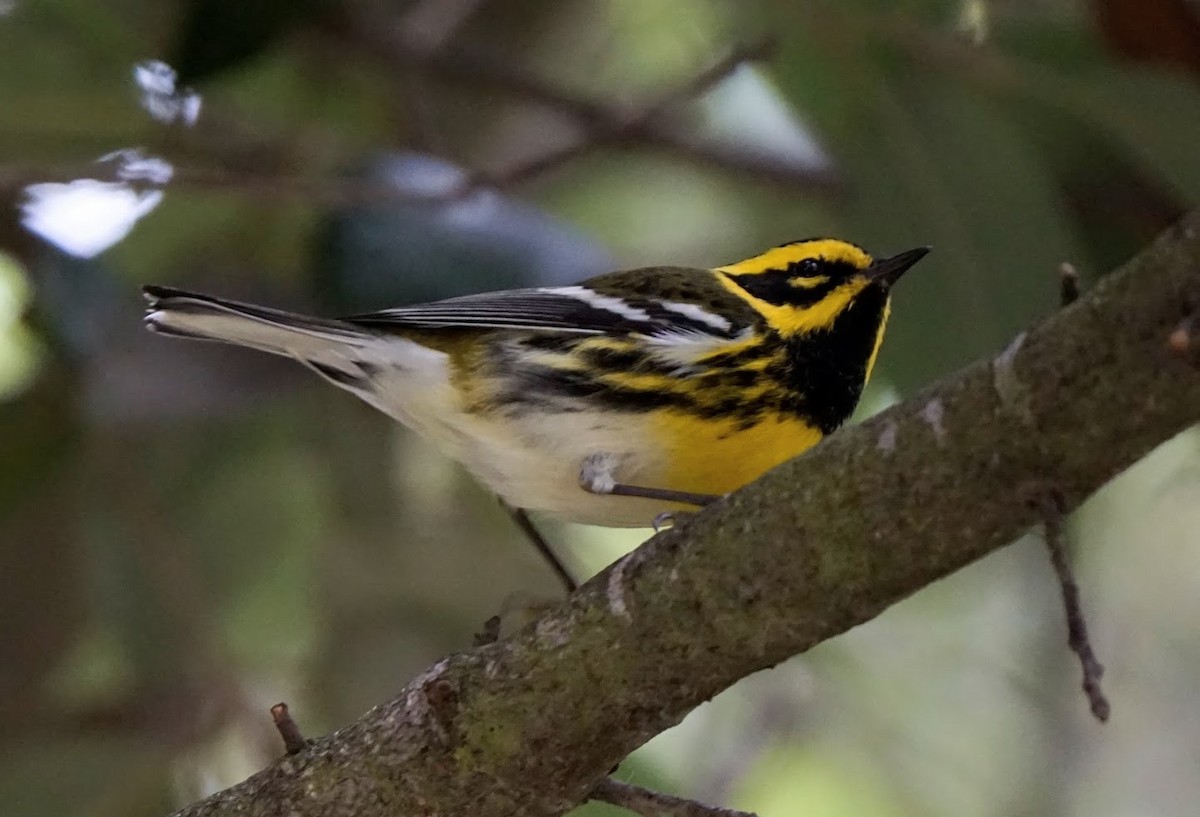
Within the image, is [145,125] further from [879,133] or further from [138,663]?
[879,133]

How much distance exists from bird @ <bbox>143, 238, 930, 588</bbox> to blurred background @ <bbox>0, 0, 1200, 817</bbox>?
300 mm

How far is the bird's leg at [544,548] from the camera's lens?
2.29m

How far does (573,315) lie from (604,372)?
16 cm

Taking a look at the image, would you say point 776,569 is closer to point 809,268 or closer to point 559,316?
point 559,316

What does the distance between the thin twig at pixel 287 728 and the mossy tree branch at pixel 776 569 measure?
11 millimetres

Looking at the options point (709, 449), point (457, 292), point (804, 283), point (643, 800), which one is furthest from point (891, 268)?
point (643, 800)

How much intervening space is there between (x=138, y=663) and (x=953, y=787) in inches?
78.1

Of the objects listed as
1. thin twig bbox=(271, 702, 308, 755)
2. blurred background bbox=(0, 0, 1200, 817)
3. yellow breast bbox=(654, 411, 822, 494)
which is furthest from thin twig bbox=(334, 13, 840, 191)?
thin twig bbox=(271, 702, 308, 755)

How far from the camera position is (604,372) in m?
2.30

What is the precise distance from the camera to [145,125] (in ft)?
10.6

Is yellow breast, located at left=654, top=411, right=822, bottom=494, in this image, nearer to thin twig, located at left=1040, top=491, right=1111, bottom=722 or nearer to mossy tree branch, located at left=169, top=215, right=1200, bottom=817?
mossy tree branch, located at left=169, top=215, right=1200, bottom=817

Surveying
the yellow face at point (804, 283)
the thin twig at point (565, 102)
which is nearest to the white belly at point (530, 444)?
Result: the yellow face at point (804, 283)

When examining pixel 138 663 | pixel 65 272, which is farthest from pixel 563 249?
pixel 138 663

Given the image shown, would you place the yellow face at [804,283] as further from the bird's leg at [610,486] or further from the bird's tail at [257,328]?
the bird's tail at [257,328]
